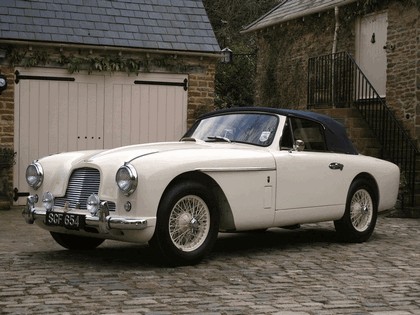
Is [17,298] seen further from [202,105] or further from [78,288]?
[202,105]

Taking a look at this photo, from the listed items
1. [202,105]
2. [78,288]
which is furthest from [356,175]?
[202,105]

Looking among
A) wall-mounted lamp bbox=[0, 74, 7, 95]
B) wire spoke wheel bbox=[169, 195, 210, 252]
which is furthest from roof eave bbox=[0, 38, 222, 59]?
wire spoke wheel bbox=[169, 195, 210, 252]

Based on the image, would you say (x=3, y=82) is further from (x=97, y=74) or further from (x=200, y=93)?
(x=200, y=93)

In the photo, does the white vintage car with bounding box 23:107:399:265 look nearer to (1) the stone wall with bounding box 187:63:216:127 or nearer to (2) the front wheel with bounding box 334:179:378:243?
(2) the front wheel with bounding box 334:179:378:243

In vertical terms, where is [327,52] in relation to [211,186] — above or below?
above

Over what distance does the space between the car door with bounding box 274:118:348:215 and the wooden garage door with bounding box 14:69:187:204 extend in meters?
5.60

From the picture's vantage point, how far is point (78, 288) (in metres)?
5.78

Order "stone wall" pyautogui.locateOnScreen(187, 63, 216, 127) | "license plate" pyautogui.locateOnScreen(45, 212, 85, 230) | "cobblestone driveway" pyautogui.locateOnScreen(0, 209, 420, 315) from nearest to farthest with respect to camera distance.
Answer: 1. "cobblestone driveway" pyautogui.locateOnScreen(0, 209, 420, 315)
2. "license plate" pyautogui.locateOnScreen(45, 212, 85, 230)
3. "stone wall" pyautogui.locateOnScreen(187, 63, 216, 127)

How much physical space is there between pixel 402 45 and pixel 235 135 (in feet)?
26.3

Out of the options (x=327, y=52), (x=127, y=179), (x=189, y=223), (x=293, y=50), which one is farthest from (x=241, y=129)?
(x=293, y=50)

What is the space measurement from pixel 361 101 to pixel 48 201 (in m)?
9.92

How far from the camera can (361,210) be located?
28.7 feet

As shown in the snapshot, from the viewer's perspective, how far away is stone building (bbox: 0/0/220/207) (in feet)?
42.2

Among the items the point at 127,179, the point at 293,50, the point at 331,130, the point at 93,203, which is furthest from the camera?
the point at 293,50
